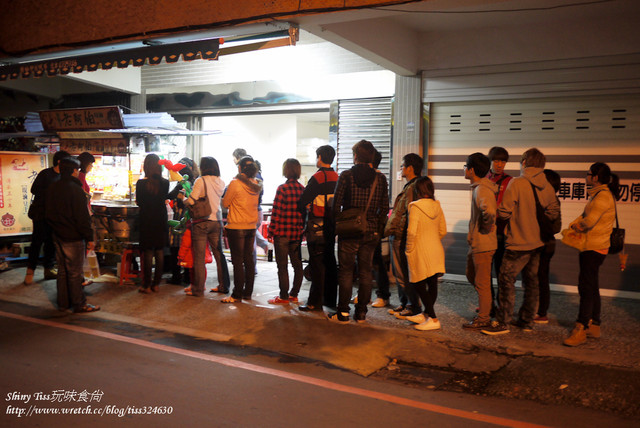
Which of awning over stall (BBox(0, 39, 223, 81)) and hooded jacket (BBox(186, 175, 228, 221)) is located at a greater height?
→ awning over stall (BBox(0, 39, 223, 81))

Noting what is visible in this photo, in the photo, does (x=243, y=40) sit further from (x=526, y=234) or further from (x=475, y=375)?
(x=475, y=375)

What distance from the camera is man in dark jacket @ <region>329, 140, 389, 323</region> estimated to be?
6832 mm

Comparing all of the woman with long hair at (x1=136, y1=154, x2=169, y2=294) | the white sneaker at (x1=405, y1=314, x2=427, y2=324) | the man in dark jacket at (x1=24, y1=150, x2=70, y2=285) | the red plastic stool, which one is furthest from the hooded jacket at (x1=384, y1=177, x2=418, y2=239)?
the man in dark jacket at (x1=24, y1=150, x2=70, y2=285)

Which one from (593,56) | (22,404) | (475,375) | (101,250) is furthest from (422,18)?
(22,404)

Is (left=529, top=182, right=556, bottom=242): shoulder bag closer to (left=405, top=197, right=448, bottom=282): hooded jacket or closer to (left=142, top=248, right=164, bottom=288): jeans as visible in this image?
(left=405, top=197, right=448, bottom=282): hooded jacket

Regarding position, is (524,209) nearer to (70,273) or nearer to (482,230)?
(482,230)

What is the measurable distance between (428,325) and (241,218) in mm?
2927

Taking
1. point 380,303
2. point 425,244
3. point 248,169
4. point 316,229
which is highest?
point 248,169

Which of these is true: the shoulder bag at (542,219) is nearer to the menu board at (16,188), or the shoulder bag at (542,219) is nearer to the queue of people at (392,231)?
the queue of people at (392,231)

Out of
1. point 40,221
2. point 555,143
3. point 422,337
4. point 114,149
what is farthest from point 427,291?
point 114,149

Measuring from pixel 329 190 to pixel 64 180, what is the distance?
347 centimetres

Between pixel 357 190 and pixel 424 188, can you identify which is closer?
pixel 424 188

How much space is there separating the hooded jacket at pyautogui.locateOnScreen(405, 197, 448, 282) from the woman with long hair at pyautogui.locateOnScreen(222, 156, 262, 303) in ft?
7.91

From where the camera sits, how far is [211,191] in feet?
26.5
